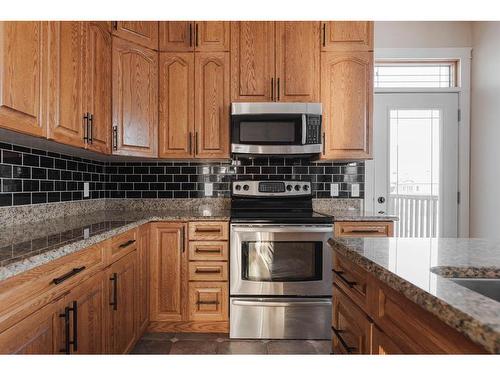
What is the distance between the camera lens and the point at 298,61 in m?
2.74

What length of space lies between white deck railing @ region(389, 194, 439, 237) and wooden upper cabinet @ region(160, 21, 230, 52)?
2.17m

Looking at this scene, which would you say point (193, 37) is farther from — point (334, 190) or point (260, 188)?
point (334, 190)

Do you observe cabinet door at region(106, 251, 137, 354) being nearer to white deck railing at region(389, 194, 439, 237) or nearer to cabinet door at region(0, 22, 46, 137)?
cabinet door at region(0, 22, 46, 137)

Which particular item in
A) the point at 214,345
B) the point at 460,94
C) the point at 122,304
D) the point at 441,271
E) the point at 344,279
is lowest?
the point at 214,345

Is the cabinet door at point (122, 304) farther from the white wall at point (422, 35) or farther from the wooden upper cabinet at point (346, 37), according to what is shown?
the white wall at point (422, 35)

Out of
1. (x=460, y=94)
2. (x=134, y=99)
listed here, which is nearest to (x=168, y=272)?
(x=134, y=99)

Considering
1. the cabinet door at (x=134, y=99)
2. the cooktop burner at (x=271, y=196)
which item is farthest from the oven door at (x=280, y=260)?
the cabinet door at (x=134, y=99)

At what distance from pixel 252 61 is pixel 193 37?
0.51m

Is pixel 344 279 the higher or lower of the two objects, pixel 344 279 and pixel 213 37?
the lower

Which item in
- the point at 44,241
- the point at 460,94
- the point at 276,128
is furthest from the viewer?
the point at 460,94

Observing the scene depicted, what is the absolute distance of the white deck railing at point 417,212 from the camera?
3.36 m

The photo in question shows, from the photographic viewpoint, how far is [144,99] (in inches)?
104

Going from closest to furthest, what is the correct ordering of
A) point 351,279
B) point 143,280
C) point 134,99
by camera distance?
point 351,279
point 143,280
point 134,99

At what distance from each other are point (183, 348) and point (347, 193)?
74.7 inches
